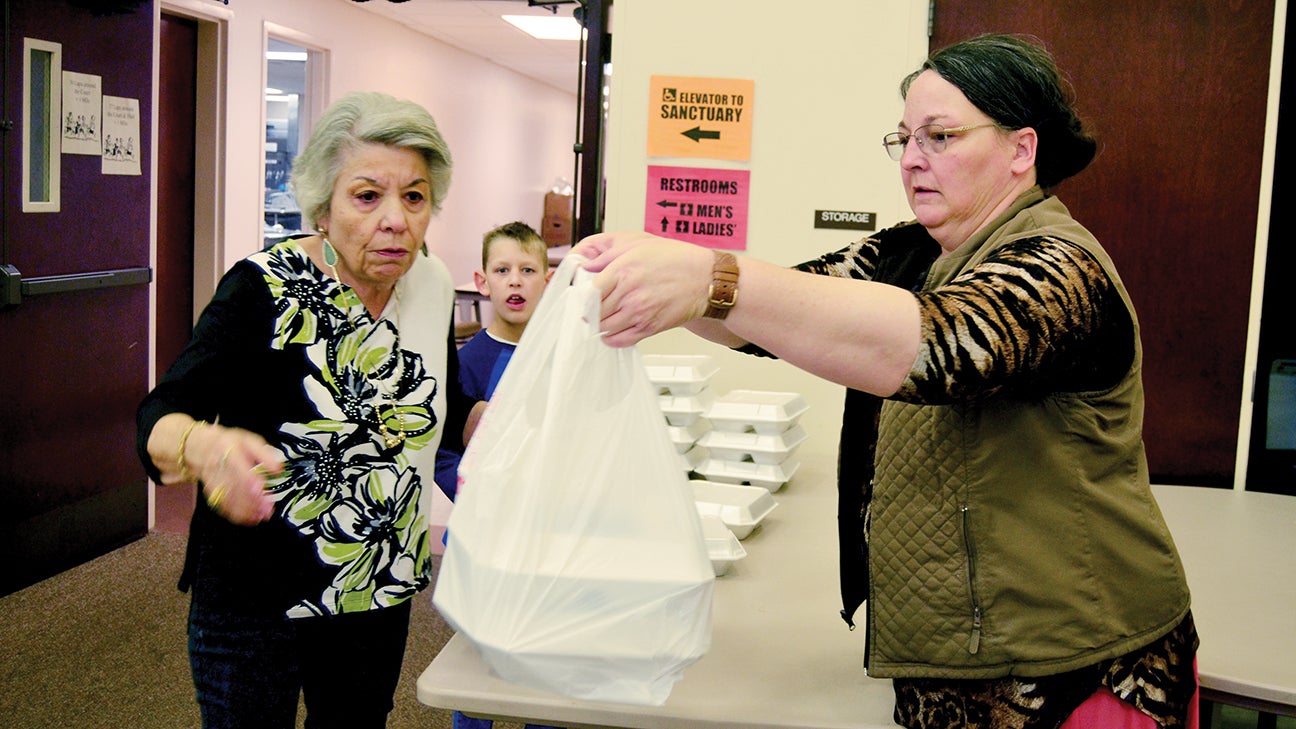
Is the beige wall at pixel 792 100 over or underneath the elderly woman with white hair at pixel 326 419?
over

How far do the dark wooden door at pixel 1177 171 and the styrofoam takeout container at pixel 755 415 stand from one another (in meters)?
1.06

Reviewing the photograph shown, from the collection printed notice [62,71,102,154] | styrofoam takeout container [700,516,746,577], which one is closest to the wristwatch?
styrofoam takeout container [700,516,746,577]

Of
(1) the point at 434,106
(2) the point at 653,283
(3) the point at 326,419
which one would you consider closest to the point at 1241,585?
(2) the point at 653,283

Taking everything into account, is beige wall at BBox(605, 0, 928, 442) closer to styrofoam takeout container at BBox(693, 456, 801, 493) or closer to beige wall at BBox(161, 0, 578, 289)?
styrofoam takeout container at BBox(693, 456, 801, 493)

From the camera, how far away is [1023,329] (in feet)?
3.24

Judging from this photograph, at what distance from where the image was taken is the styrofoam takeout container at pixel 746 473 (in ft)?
7.50

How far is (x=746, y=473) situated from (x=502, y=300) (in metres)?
0.87

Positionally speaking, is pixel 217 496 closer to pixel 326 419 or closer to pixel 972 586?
pixel 326 419

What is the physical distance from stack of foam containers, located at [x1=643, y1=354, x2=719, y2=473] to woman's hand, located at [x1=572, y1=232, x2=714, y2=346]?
137 centimetres

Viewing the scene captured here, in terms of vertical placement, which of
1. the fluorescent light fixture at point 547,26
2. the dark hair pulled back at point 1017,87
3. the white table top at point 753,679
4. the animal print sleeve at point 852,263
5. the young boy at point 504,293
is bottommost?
the white table top at point 753,679

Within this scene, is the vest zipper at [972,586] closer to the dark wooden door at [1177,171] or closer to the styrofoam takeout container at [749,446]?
the styrofoam takeout container at [749,446]

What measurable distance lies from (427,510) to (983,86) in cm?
99

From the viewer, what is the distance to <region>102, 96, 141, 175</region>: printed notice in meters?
3.96

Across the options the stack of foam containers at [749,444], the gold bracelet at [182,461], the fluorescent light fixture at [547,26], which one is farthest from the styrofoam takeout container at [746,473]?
the fluorescent light fixture at [547,26]
